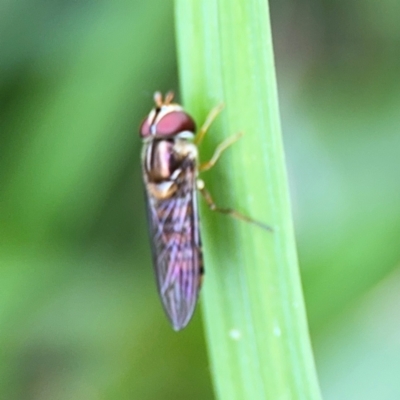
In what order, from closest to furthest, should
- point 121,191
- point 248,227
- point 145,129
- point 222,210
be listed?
point 248,227, point 222,210, point 145,129, point 121,191

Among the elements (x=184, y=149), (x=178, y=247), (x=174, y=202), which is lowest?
(x=178, y=247)

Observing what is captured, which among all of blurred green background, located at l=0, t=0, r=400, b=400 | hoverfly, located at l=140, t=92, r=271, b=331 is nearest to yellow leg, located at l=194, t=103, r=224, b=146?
hoverfly, located at l=140, t=92, r=271, b=331

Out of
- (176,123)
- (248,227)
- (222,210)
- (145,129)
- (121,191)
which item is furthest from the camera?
(121,191)

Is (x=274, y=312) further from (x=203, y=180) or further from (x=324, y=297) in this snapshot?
(x=324, y=297)

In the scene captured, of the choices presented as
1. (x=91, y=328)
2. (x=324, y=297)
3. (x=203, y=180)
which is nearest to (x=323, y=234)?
(x=324, y=297)

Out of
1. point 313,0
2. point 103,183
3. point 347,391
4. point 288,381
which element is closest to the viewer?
point 288,381

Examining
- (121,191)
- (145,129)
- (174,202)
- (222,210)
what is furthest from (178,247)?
(121,191)

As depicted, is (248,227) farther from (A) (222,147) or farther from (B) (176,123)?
(B) (176,123)

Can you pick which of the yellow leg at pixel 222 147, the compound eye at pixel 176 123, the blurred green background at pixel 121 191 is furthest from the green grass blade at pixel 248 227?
the blurred green background at pixel 121 191
